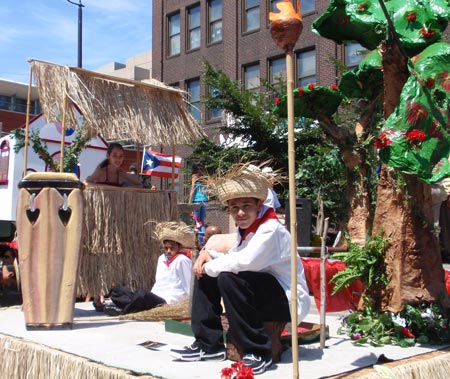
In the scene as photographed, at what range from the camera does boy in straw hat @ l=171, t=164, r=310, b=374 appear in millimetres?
3307

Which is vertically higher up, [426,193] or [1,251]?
[426,193]

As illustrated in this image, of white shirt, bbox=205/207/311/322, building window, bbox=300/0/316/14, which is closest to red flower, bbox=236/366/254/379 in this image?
white shirt, bbox=205/207/311/322

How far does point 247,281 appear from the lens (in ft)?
11.1

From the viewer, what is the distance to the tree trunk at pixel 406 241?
13.3 feet

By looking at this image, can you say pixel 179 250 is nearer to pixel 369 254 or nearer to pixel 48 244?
pixel 48 244

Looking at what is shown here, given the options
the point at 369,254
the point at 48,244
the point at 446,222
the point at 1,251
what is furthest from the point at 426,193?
the point at 1,251

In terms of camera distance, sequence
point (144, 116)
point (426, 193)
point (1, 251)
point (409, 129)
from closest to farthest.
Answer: point (409, 129) → point (426, 193) → point (144, 116) → point (1, 251)

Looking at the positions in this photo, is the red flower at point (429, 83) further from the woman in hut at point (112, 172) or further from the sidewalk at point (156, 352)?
the woman in hut at point (112, 172)

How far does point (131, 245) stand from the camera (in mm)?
5918

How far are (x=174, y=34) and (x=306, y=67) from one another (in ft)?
22.5

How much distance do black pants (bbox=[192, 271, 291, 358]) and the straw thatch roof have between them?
8.55 feet

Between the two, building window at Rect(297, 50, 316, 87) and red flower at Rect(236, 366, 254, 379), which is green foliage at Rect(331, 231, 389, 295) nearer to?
red flower at Rect(236, 366, 254, 379)

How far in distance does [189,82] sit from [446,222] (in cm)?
1524

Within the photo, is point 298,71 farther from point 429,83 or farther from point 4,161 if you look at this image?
point 429,83
